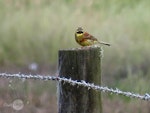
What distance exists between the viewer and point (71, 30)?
418 inches

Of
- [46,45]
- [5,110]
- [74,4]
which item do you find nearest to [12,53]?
[46,45]

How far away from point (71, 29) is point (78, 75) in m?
6.90

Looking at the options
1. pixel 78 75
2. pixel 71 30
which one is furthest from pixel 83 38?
pixel 71 30

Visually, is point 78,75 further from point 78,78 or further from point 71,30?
point 71,30

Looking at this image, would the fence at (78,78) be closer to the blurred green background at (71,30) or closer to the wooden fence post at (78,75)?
the wooden fence post at (78,75)

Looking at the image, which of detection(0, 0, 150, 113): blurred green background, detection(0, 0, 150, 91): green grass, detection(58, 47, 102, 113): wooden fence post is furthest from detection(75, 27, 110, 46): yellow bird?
detection(0, 0, 150, 91): green grass

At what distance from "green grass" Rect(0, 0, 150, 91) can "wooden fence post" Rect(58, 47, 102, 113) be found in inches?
213

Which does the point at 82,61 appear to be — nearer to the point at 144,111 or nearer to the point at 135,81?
the point at 144,111

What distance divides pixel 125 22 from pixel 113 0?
1.13 m

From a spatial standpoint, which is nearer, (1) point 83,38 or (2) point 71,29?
(1) point 83,38

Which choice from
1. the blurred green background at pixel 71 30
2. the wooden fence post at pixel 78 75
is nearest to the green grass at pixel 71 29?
the blurred green background at pixel 71 30

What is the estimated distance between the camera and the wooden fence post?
375cm

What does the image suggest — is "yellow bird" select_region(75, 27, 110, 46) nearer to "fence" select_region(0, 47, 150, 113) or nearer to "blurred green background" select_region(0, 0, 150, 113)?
"fence" select_region(0, 47, 150, 113)

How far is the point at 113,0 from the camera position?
1188 centimetres
